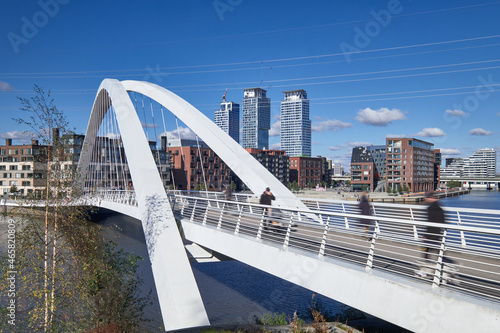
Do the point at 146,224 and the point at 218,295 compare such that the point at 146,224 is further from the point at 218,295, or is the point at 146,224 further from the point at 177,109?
the point at 177,109

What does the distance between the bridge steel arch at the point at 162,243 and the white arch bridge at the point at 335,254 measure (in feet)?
0.08

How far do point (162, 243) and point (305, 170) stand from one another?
4055 inches

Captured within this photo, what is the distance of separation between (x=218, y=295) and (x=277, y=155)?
86.5 meters

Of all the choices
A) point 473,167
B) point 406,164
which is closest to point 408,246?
point 406,164

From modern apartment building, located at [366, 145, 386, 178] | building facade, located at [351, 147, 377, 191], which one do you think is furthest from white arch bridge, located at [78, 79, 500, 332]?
modern apartment building, located at [366, 145, 386, 178]

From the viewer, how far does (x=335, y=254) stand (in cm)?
729

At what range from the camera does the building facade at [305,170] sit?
4279 inches

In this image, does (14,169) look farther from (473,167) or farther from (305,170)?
(473,167)

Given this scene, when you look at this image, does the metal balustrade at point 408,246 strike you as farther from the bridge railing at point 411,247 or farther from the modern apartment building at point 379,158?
the modern apartment building at point 379,158

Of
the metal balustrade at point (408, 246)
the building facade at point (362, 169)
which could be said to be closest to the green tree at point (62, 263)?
the metal balustrade at point (408, 246)

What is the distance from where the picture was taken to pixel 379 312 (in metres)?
5.35

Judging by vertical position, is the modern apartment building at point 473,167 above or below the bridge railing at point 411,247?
above

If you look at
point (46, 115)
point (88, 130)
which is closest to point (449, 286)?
point (46, 115)

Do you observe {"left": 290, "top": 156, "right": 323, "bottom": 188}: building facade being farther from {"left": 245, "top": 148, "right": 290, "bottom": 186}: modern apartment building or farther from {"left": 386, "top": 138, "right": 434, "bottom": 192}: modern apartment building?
{"left": 386, "top": 138, "right": 434, "bottom": 192}: modern apartment building
